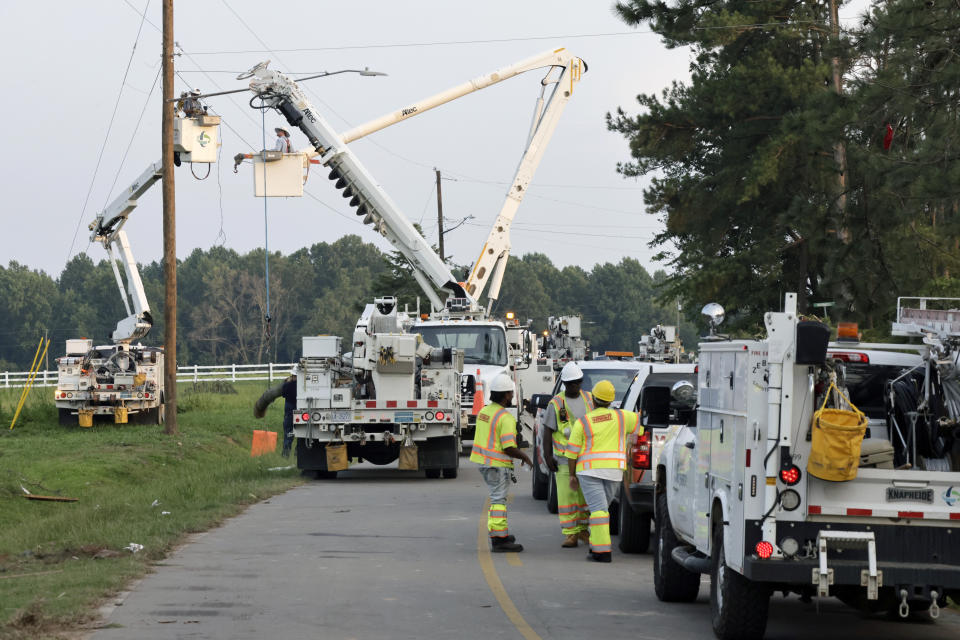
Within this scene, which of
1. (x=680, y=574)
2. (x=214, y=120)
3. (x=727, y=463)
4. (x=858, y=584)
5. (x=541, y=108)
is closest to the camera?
(x=858, y=584)

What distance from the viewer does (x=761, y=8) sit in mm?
32750

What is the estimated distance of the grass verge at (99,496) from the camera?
11.0 metres

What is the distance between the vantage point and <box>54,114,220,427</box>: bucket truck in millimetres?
34344

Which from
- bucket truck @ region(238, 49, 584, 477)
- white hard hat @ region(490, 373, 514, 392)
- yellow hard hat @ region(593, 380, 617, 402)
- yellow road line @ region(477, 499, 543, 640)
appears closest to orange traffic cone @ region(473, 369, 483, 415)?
bucket truck @ region(238, 49, 584, 477)

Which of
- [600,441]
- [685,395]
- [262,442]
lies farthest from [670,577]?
[262,442]

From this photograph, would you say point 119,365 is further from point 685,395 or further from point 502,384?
point 685,395

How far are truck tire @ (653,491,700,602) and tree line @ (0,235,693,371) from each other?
299ft

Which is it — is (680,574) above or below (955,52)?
below

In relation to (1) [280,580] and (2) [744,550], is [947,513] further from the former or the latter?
(1) [280,580]

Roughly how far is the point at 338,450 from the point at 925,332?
48.5 feet

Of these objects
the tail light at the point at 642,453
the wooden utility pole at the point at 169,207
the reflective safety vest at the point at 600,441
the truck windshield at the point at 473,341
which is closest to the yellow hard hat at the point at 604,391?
the reflective safety vest at the point at 600,441

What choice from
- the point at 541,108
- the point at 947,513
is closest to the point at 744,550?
the point at 947,513

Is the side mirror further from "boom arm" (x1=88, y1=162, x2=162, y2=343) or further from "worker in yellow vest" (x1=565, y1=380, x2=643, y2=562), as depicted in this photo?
"boom arm" (x1=88, y1=162, x2=162, y2=343)

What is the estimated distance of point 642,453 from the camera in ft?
44.6
